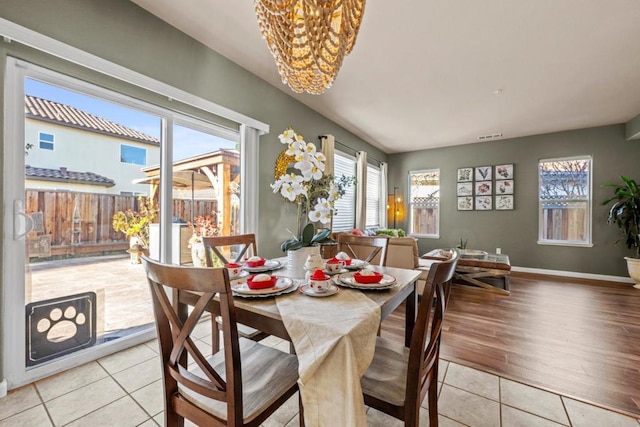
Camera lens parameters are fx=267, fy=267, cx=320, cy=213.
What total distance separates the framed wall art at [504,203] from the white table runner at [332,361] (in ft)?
18.2

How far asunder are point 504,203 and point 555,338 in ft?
11.5

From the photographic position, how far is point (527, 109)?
12.5ft

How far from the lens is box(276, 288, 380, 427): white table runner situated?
0.81 m

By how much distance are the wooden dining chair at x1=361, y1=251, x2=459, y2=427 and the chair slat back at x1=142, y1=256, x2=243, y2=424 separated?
51cm

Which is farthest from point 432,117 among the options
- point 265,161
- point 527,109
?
point 265,161

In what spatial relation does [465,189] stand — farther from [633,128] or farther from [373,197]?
[633,128]

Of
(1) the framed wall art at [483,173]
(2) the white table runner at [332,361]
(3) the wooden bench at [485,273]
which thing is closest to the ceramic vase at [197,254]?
(2) the white table runner at [332,361]

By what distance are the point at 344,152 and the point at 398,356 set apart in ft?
12.8

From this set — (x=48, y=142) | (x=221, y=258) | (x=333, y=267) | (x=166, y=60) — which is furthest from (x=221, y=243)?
(x=166, y=60)

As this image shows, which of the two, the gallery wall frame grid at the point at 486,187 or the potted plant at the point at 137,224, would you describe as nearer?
the potted plant at the point at 137,224

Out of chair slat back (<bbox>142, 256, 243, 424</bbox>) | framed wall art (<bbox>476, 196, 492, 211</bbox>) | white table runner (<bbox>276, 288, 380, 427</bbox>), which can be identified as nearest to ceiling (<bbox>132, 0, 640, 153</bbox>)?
framed wall art (<bbox>476, 196, 492, 211</bbox>)

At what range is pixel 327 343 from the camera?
822 mm

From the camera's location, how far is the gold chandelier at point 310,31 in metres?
1.17

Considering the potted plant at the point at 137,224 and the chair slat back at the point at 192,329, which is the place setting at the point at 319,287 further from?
the potted plant at the point at 137,224
